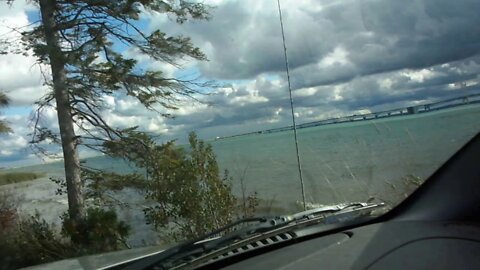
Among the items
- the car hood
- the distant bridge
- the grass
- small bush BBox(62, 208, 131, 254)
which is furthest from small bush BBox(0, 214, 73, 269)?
the distant bridge

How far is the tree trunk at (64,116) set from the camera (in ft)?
13.0

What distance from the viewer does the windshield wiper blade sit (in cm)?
248

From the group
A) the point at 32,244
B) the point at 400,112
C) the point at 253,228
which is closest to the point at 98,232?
the point at 32,244

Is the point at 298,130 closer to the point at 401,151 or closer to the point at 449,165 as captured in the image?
the point at 401,151

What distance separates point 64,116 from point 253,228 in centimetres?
221

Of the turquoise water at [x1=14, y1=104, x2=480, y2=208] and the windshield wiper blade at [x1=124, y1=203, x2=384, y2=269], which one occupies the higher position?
the turquoise water at [x1=14, y1=104, x2=480, y2=208]

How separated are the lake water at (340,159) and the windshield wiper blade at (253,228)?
20cm

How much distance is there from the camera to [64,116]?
422cm

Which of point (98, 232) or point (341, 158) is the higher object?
point (341, 158)

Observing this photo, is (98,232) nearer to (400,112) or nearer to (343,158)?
(343,158)

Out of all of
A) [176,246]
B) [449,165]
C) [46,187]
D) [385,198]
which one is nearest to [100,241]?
[46,187]

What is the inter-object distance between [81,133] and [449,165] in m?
2.87

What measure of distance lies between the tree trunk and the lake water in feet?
4.61

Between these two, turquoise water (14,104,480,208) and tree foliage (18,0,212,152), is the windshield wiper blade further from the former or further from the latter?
tree foliage (18,0,212,152)
